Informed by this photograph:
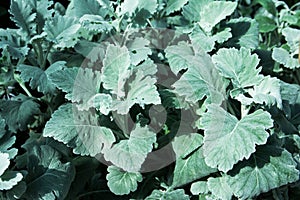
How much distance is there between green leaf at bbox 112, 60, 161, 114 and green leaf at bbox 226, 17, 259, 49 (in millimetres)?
398

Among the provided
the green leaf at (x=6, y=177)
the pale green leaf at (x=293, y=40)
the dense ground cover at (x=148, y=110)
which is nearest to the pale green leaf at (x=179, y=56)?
the dense ground cover at (x=148, y=110)

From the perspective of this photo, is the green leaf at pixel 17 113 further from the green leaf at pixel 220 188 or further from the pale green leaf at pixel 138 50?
the green leaf at pixel 220 188

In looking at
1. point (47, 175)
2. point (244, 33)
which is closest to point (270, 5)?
point (244, 33)

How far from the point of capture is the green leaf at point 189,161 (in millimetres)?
1357

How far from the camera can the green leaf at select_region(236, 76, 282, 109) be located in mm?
1306

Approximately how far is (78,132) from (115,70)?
0.20 m

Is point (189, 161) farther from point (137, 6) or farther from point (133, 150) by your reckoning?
point (137, 6)

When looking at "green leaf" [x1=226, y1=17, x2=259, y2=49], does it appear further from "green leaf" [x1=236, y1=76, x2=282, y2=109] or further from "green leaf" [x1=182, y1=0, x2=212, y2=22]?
"green leaf" [x1=236, y1=76, x2=282, y2=109]

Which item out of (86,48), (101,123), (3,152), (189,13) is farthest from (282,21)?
(3,152)

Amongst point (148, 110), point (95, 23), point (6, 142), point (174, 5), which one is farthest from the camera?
point (174, 5)

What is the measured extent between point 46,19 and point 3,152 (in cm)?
55

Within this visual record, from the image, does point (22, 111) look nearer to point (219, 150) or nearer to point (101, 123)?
point (101, 123)

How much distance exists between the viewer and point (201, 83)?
138 centimetres

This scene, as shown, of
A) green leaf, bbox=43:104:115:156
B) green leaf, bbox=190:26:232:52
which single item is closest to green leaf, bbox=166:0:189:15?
green leaf, bbox=190:26:232:52
